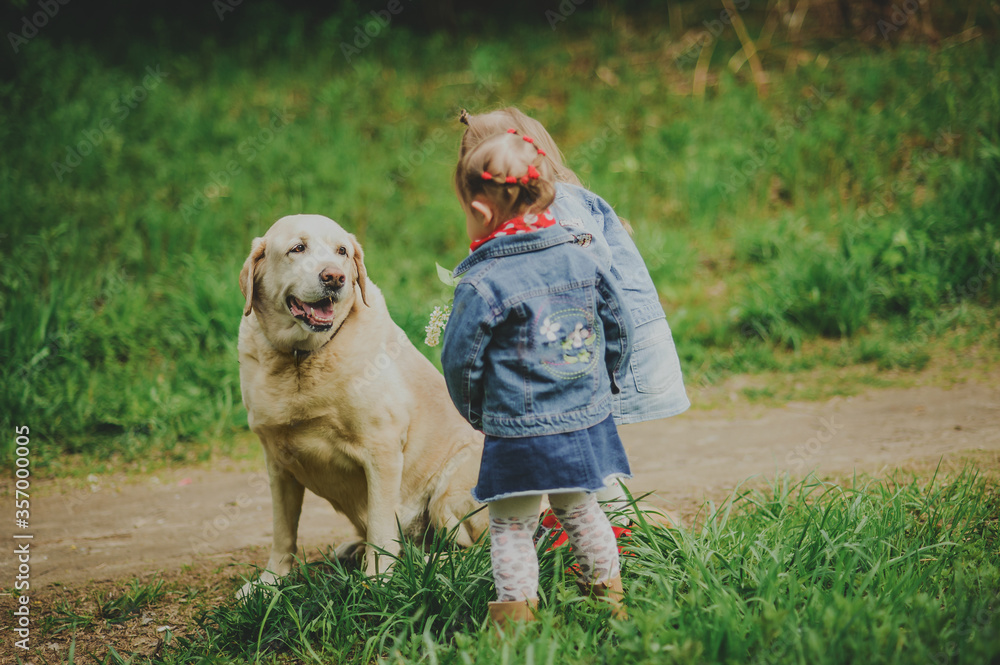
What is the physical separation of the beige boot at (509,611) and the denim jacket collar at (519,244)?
1069 millimetres

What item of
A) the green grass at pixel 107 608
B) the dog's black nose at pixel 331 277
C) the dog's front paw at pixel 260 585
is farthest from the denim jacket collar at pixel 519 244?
the green grass at pixel 107 608

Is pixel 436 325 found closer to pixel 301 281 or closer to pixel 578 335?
pixel 578 335

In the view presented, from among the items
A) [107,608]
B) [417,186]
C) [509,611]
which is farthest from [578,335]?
[417,186]

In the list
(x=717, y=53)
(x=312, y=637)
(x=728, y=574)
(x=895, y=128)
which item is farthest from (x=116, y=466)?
(x=717, y=53)

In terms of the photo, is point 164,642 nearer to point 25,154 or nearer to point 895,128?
point 25,154

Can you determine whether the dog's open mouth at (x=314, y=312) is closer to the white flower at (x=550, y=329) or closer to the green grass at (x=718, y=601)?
the green grass at (x=718, y=601)

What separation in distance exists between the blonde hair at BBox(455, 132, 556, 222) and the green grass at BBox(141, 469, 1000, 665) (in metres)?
1.25

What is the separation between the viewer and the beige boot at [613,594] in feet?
8.00

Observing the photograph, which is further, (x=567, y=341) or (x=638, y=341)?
(x=638, y=341)

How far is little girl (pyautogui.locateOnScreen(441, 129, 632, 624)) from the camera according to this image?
226 cm

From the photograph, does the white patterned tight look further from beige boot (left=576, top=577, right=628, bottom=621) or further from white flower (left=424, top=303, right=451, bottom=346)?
white flower (left=424, top=303, right=451, bottom=346)

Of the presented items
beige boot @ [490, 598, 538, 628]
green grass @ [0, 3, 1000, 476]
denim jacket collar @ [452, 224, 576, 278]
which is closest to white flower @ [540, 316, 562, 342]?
denim jacket collar @ [452, 224, 576, 278]

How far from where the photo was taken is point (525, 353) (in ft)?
7.43

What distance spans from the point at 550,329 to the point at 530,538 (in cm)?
68
